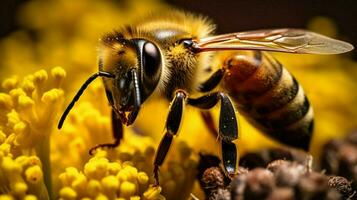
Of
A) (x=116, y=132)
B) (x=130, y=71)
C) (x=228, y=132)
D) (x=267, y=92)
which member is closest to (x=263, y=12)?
(x=267, y=92)

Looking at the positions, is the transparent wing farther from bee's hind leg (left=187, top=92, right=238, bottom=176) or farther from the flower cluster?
the flower cluster

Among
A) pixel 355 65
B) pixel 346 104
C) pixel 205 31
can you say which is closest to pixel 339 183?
pixel 205 31

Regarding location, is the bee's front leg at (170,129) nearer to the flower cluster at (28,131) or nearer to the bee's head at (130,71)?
the bee's head at (130,71)

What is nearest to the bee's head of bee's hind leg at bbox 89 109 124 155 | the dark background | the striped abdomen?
bee's hind leg at bbox 89 109 124 155

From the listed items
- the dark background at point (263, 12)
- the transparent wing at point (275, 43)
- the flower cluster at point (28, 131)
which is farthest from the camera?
the dark background at point (263, 12)

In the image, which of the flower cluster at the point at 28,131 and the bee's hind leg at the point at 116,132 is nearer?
the flower cluster at the point at 28,131

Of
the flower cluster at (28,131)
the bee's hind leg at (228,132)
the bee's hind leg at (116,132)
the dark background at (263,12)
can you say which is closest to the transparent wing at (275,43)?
the bee's hind leg at (228,132)

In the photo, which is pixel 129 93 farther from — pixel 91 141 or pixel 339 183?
pixel 339 183
